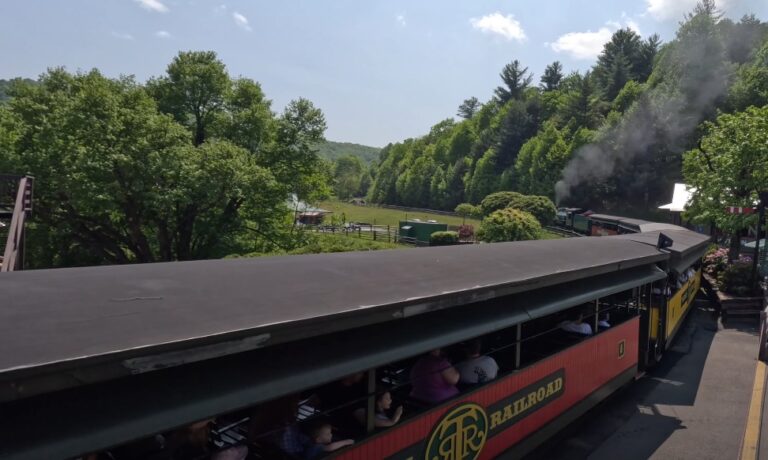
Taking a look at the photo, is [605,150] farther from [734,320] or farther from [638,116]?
[734,320]

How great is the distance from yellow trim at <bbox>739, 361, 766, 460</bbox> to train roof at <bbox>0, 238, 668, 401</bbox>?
3.78 meters

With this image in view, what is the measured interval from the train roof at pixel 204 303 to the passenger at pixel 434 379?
843 mm

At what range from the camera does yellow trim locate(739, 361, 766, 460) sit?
21.3 ft

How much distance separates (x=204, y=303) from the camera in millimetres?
3014

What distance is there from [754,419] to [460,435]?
18.1 feet

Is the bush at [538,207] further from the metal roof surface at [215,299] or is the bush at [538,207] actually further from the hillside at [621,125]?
the metal roof surface at [215,299]

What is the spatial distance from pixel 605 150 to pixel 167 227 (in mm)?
51694

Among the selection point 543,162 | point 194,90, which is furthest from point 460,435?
point 543,162

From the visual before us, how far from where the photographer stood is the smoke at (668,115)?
170 feet

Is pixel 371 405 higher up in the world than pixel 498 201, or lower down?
lower down

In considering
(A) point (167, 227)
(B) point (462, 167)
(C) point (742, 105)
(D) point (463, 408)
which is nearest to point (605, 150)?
(C) point (742, 105)

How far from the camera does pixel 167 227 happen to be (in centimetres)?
2234

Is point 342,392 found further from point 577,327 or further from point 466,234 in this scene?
point 466,234

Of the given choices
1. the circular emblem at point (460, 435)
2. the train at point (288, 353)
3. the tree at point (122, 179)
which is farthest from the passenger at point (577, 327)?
the tree at point (122, 179)
